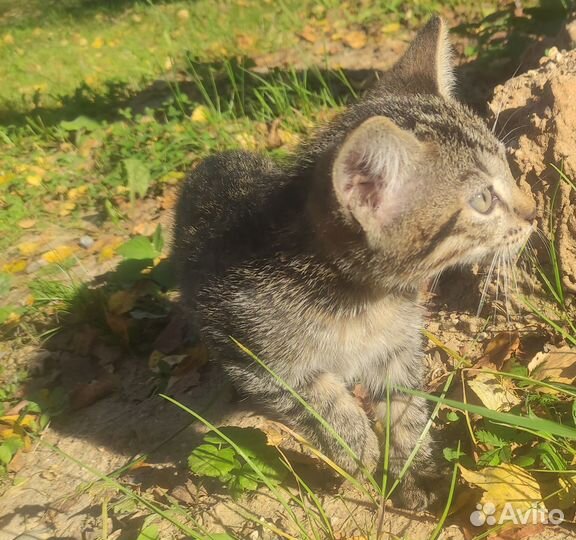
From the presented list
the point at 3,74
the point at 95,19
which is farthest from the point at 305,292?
the point at 95,19

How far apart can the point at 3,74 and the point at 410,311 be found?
289 inches

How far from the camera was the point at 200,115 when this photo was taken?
5164mm

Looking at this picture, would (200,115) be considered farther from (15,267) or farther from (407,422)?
(407,422)

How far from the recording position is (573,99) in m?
2.81

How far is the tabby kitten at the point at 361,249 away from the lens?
7.38 feet

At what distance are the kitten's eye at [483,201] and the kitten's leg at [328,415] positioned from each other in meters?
0.92

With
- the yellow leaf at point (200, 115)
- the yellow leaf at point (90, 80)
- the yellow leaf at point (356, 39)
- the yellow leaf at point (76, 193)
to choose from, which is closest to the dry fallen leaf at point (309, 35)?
the yellow leaf at point (356, 39)

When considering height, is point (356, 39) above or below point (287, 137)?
above

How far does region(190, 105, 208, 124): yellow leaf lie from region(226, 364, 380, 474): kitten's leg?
2963 millimetres

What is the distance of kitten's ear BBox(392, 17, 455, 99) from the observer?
2.69m

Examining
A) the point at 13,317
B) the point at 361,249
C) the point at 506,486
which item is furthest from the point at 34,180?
the point at 506,486

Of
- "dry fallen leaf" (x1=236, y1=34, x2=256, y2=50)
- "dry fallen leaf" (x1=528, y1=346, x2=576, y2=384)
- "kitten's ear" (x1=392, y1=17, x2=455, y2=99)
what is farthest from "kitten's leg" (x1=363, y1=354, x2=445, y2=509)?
"dry fallen leaf" (x1=236, y1=34, x2=256, y2=50)

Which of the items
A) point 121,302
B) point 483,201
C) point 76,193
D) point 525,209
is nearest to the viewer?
point 483,201

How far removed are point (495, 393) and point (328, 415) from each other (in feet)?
2.28
